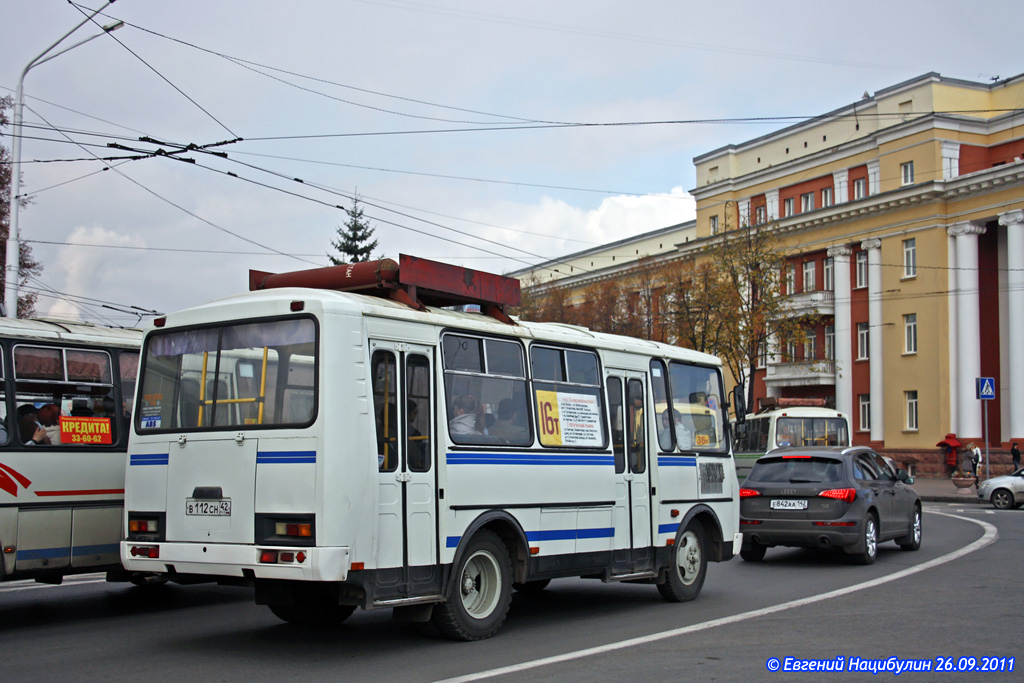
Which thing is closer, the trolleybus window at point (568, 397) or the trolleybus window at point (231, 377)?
the trolleybus window at point (231, 377)

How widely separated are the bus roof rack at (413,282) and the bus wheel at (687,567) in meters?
3.59

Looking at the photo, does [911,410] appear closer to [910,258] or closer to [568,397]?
[910,258]

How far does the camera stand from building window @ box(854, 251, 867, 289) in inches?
2000

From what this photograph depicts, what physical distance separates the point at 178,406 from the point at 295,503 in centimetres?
170

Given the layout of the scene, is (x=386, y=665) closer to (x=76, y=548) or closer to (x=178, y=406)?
(x=178, y=406)

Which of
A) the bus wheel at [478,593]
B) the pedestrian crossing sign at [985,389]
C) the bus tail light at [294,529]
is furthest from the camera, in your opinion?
the pedestrian crossing sign at [985,389]

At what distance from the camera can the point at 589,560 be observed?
10383 millimetres

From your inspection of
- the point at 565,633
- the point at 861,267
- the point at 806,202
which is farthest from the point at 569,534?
the point at 806,202

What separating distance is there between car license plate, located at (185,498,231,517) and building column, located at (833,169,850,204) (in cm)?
4666

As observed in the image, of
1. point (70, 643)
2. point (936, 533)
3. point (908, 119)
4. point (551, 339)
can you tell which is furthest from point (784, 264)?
point (70, 643)

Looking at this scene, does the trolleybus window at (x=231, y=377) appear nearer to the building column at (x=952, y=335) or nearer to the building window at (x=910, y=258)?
the building column at (x=952, y=335)

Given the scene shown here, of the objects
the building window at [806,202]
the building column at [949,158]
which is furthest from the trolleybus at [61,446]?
the building window at [806,202]

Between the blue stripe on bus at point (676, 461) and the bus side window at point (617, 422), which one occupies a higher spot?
the bus side window at point (617, 422)

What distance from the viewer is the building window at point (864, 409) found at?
1998 inches
